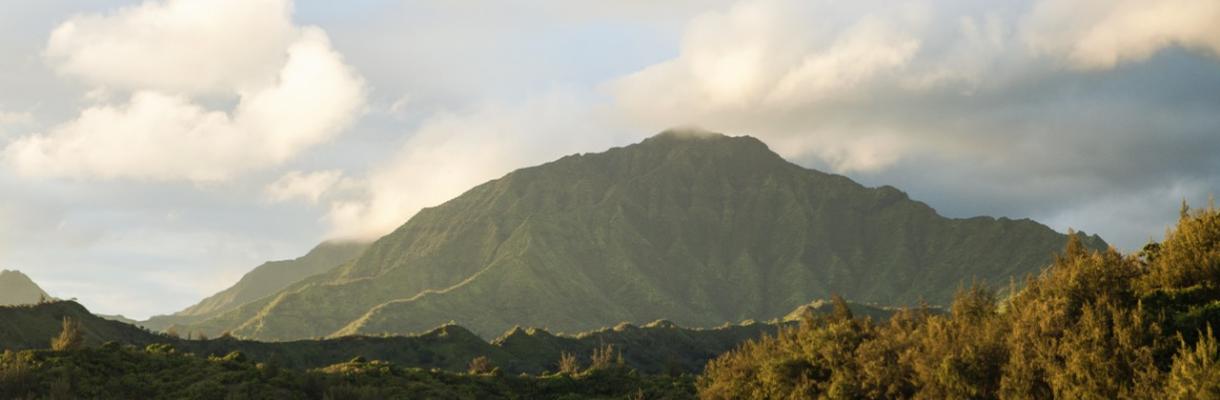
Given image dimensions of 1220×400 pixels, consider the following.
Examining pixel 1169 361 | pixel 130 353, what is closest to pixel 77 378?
pixel 130 353

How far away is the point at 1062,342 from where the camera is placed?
94.7ft

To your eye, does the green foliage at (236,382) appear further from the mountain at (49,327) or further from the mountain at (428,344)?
the mountain at (49,327)

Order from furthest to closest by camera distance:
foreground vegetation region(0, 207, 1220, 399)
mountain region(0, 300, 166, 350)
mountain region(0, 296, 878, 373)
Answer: mountain region(0, 296, 878, 373)
mountain region(0, 300, 166, 350)
foreground vegetation region(0, 207, 1220, 399)

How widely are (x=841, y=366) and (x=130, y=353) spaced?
34.2 metres

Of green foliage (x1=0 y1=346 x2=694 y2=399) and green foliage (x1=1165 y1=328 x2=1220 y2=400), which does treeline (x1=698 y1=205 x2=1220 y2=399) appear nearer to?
green foliage (x1=1165 y1=328 x2=1220 y2=400)

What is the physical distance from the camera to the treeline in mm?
27281

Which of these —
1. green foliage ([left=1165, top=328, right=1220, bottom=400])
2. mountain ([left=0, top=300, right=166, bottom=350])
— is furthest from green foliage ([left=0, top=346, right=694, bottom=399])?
green foliage ([left=1165, top=328, right=1220, bottom=400])

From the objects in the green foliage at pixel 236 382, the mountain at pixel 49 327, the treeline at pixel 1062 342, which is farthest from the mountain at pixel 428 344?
the treeline at pixel 1062 342

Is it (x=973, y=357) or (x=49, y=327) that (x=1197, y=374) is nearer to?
(x=973, y=357)

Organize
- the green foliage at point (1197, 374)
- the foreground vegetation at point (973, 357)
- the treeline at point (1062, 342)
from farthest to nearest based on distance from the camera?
1. the foreground vegetation at point (973, 357)
2. the treeline at point (1062, 342)
3. the green foliage at point (1197, 374)

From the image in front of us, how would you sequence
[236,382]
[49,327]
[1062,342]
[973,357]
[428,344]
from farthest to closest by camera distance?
[428,344] < [49,327] < [236,382] < [973,357] < [1062,342]

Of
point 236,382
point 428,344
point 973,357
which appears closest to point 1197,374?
point 973,357

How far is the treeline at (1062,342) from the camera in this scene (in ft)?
89.5

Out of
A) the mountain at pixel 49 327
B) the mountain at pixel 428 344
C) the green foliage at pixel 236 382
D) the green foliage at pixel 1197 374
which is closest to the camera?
the green foliage at pixel 1197 374
